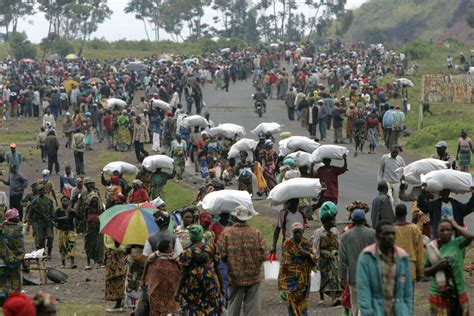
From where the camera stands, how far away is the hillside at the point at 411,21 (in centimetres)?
10331

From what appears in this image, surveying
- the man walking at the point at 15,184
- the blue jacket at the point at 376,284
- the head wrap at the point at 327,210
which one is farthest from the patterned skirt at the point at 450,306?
the man walking at the point at 15,184

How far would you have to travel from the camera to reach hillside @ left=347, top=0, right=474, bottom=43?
10331 cm

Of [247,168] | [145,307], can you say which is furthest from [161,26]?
[145,307]

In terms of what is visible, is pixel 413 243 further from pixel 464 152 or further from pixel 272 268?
pixel 464 152

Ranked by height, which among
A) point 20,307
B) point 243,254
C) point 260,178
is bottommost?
point 260,178

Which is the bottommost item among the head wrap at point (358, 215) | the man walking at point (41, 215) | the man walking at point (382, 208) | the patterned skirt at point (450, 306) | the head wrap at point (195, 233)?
the man walking at point (41, 215)

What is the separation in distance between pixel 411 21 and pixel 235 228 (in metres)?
101

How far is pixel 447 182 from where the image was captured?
15.2 m

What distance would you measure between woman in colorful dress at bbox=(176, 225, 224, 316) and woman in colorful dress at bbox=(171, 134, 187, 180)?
16855 millimetres

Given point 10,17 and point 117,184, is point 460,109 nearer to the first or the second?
point 117,184

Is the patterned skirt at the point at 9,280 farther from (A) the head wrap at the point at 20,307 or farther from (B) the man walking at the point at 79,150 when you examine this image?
(B) the man walking at the point at 79,150

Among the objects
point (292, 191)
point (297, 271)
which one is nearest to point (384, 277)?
point (297, 271)

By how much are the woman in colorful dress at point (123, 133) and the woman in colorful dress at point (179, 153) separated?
6.85 m

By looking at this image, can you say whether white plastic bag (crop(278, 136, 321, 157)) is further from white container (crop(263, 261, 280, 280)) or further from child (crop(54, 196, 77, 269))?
white container (crop(263, 261, 280, 280))
